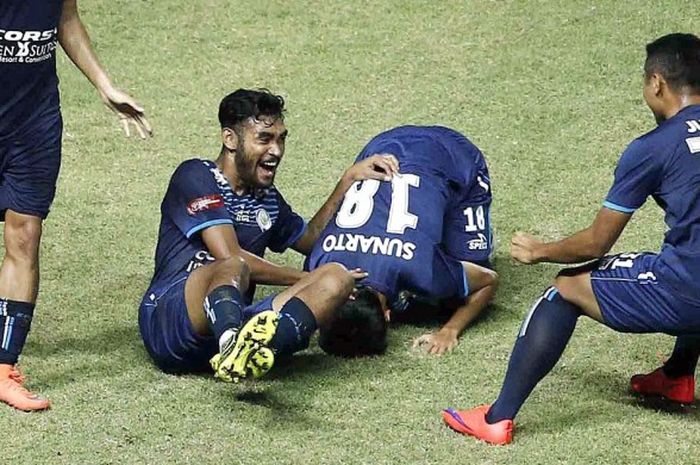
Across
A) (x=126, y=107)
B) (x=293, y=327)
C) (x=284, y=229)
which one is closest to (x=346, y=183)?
(x=284, y=229)

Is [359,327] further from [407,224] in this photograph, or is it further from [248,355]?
[248,355]

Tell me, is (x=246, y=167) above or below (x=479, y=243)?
above

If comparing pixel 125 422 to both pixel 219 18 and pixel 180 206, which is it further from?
pixel 219 18

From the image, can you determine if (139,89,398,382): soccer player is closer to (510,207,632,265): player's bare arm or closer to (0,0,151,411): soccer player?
(0,0,151,411): soccer player

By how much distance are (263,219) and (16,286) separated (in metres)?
1.06

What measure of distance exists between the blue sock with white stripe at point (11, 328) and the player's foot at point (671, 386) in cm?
225

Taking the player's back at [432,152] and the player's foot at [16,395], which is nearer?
the player's foot at [16,395]

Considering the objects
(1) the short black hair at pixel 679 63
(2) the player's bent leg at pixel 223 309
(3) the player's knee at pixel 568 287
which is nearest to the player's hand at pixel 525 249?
(3) the player's knee at pixel 568 287

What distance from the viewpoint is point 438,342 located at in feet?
19.0

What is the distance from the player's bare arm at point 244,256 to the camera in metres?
5.47

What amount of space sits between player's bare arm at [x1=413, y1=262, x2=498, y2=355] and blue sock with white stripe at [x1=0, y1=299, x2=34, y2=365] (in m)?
1.54

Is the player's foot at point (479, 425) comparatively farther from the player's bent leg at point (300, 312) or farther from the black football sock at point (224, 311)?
the black football sock at point (224, 311)

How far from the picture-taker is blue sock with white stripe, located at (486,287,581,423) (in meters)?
4.85

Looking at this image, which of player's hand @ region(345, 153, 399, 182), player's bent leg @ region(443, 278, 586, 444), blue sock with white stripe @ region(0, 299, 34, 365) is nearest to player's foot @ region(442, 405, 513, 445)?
player's bent leg @ region(443, 278, 586, 444)
